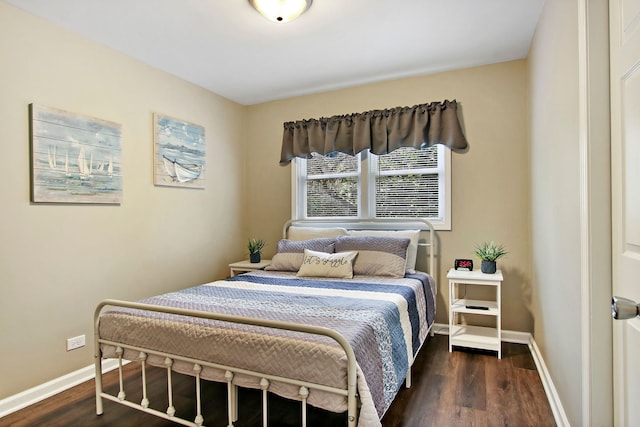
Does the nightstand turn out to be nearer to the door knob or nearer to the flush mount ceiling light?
the flush mount ceiling light

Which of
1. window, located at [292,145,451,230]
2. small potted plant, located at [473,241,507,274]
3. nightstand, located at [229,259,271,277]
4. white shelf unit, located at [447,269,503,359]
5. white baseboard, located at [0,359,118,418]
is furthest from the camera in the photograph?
nightstand, located at [229,259,271,277]

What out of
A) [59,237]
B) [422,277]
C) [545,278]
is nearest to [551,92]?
[545,278]

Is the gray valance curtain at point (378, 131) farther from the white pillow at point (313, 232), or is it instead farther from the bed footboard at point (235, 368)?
the bed footboard at point (235, 368)

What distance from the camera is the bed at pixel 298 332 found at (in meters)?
1.45

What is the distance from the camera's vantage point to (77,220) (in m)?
2.60

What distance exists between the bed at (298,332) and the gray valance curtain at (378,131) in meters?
1.05

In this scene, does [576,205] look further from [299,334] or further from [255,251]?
[255,251]

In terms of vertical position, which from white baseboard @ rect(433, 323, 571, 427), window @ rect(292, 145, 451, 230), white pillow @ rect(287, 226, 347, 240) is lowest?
white baseboard @ rect(433, 323, 571, 427)

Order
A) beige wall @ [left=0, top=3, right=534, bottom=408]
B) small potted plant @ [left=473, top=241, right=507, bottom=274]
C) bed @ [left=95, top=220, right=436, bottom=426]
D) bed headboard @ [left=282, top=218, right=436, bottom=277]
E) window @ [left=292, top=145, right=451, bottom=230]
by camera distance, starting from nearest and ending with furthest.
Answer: bed @ [left=95, top=220, right=436, bottom=426] → beige wall @ [left=0, top=3, right=534, bottom=408] → small potted plant @ [left=473, top=241, right=507, bottom=274] → bed headboard @ [left=282, top=218, right=436, bottom=277] → window @ [left=292, top=145, right=451, bottom=230]

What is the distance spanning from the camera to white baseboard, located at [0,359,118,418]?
2170 mm

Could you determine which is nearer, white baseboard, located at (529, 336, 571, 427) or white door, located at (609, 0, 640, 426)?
white door, located at (609, 0, 640, 426)

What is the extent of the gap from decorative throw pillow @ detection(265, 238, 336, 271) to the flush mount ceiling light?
1890 mm

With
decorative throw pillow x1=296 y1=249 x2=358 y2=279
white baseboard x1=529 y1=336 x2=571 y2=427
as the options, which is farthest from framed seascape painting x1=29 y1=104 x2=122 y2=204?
white baseboard x1=529 y1=336 x2=571 y2=427

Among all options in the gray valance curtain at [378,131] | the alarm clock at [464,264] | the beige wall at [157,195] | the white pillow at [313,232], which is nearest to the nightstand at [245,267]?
the beige wall at [157,195]
